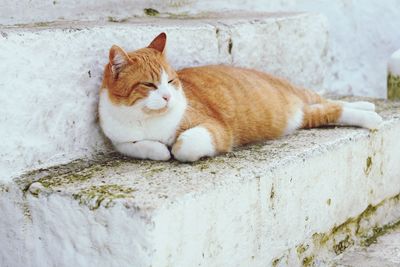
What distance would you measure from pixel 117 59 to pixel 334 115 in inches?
50.8

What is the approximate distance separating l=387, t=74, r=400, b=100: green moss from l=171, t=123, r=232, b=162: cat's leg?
5.58 feet

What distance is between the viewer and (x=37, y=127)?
2539mm

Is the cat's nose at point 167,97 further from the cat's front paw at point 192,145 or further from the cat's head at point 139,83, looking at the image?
the cat's front paw at point 192,145

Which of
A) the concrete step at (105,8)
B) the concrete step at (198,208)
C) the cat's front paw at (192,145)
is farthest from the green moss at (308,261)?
the concrete step at (105,8)

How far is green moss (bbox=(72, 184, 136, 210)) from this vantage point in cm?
221

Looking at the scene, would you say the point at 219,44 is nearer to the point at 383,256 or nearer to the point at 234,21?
the point at 234,21

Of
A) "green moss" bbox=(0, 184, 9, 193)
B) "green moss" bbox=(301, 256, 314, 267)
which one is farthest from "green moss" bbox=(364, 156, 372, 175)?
"green moss" bbox=(0, 184, 9, 193)

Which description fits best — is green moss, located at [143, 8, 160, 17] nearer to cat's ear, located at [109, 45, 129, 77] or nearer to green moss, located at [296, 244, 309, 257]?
cat's ear, located at [109, 45, 129, 77]

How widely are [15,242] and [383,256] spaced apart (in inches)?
64.3

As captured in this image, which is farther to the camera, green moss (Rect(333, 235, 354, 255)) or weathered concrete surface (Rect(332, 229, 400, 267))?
green moss (Rect(333, 235, 354, 255))

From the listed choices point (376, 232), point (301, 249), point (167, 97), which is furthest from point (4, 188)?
point (376, 232)

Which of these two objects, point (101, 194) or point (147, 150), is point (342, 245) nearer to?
point (147, 150)

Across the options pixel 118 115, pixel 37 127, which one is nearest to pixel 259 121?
pixel 118 115

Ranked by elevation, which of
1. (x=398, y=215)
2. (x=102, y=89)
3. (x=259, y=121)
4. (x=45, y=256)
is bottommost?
(x=398, y=215)
